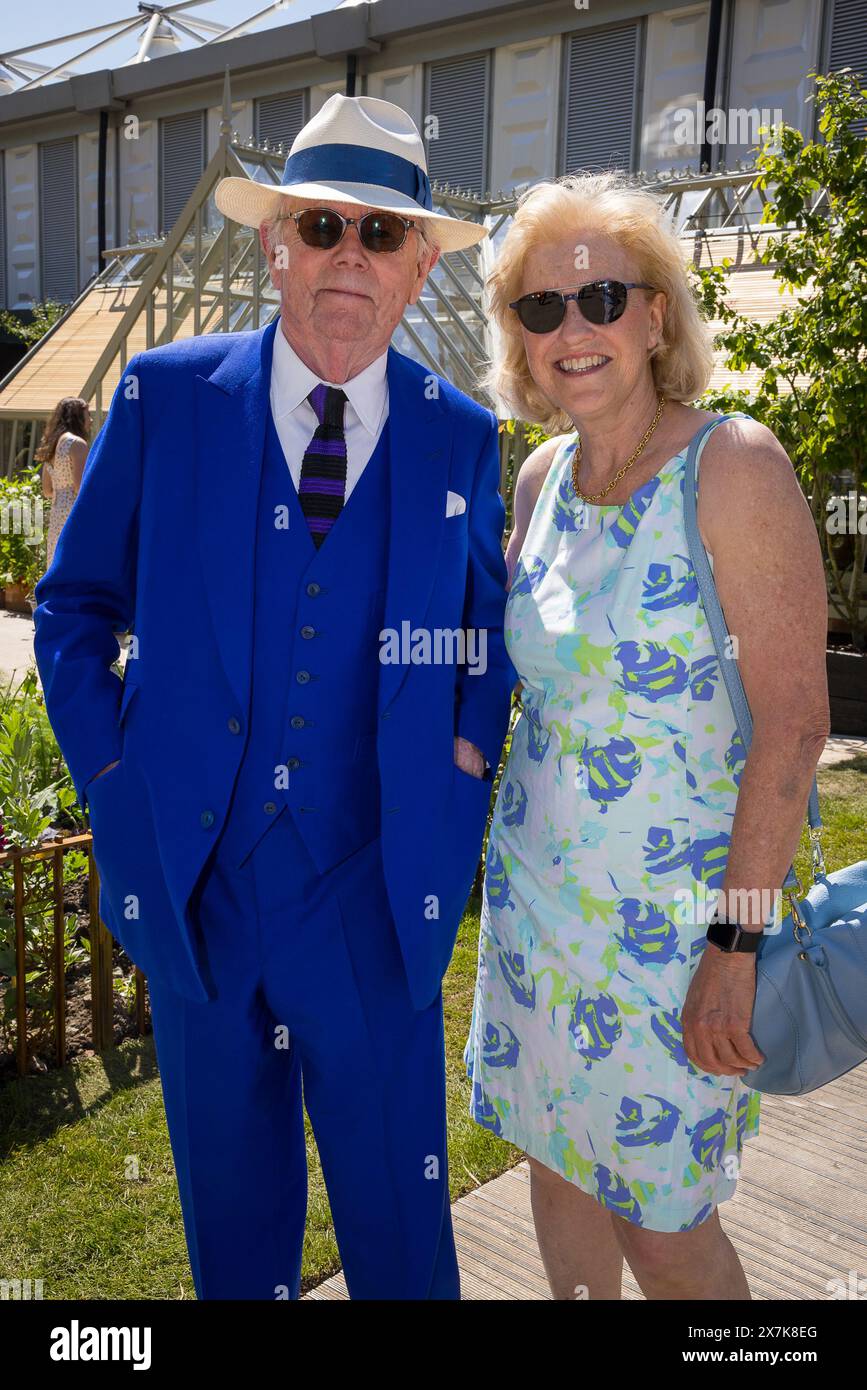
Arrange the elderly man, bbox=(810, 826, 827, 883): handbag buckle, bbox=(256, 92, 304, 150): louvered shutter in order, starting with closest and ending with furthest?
1. the elderly man
2. bbox=(810, 826, 827, 883): handbag buckle
3. bbox=(256, 92, 304, 150): louvered shutter

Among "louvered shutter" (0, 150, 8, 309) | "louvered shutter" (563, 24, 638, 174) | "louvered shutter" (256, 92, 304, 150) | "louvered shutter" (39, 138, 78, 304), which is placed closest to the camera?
"louvered shutter" (563, 24, 638, 174)

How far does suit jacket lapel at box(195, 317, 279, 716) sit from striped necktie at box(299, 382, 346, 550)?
89 mm

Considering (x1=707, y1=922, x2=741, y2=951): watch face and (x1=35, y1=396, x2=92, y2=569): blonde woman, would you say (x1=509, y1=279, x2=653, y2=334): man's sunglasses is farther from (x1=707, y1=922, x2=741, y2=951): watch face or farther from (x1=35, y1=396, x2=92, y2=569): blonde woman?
(x1=35, y1=396, x2=92, y2=569): blonde woman

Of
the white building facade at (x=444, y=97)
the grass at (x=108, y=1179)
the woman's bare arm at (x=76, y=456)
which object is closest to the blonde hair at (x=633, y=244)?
the grass at (x=108, y=1179)

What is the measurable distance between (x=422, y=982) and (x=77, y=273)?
24.6 metres

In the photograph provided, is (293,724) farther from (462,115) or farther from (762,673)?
(462,115)

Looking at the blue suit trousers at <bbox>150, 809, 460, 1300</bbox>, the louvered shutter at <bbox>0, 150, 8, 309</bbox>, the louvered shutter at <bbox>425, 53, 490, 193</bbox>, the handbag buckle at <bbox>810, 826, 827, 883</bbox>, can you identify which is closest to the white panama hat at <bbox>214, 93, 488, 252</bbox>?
the blue suit trousers at <bbox>150, 809, 460, 1300</bbox>

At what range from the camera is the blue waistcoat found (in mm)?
1998

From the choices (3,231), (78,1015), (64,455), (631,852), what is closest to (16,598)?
(64,455)

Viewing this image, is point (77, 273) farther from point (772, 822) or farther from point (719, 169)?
point (772, 822)

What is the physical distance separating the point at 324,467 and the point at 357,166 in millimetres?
537

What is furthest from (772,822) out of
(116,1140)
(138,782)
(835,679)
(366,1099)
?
(835,679)

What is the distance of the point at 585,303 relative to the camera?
207cm

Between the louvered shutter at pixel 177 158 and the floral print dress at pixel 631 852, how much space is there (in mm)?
22569
